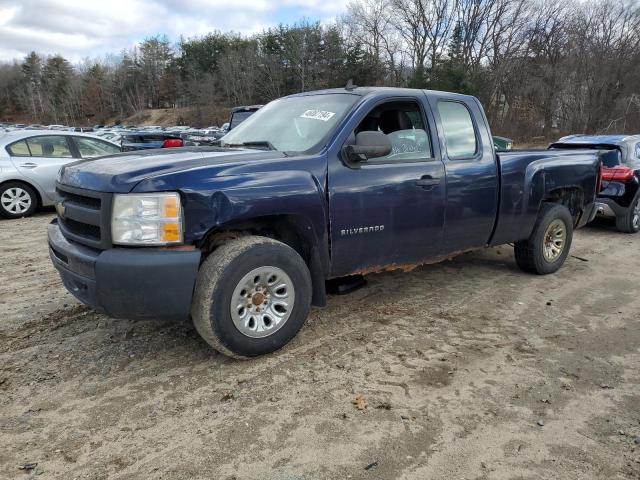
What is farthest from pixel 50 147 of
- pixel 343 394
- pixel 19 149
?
pixel 343 394

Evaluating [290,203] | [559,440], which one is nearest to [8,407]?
[290,203]

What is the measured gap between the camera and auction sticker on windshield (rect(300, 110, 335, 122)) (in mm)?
4023

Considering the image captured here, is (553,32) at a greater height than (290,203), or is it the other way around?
(553,32)

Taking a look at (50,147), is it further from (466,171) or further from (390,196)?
(466,171)

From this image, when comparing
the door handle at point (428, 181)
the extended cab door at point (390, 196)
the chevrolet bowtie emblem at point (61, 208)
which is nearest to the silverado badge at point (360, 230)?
the extended cab door at point (390, 196)

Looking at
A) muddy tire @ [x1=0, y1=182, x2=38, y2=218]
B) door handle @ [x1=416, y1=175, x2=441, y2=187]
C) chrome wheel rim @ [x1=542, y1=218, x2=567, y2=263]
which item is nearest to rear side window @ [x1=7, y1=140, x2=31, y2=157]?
muddy tire @ [x1=0, y1=182, x2=38, y2=218]

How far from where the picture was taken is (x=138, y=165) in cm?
322

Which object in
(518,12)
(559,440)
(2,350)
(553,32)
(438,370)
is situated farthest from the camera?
(518,12)

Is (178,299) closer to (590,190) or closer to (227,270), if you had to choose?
(227,270)

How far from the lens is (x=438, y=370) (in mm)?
3443

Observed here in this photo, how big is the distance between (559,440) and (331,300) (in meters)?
2.49

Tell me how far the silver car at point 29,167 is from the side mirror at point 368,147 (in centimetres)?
706

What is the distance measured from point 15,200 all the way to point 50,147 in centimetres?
118

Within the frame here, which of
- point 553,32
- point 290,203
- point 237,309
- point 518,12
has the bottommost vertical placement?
point 237,309
